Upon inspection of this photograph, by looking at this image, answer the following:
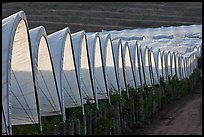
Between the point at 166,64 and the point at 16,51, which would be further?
the point at 166,64

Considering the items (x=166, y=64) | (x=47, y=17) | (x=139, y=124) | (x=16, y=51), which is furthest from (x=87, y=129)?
(x=47, y=17)

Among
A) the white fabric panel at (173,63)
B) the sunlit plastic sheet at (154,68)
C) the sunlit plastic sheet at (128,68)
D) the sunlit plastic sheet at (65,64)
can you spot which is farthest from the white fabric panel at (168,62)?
the sunlit plastic sheet at (65,64)

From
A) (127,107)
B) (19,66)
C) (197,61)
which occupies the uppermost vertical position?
(19,66)

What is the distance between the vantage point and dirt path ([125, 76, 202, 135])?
19.0 meters

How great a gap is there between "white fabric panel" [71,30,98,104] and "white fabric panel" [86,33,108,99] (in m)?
0.49

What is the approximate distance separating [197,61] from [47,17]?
31.1 m

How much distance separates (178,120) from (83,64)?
18.3 feet

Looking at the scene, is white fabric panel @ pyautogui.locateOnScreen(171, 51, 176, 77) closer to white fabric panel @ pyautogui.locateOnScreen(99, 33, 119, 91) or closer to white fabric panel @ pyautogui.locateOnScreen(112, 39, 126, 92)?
white fabric panel @ pyautogui.locateOnScreen(112, 39, 126, 92)

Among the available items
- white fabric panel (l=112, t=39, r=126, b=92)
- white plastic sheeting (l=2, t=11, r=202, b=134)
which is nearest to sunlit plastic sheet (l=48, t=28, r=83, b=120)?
white plastic sheeting (l=2, t=11, r=202, b=134)

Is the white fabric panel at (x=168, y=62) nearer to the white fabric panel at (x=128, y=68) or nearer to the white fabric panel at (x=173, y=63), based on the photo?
the white fabric panel at (x=173, y=63)

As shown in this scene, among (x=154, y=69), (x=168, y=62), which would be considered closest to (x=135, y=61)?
(x=154, y=69)

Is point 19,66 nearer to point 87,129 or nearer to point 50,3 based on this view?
point 87,129

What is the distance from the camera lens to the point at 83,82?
59.5 feet

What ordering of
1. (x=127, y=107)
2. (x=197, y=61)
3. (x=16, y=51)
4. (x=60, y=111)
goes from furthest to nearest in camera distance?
(x=197, y=61), (x=127, y=107), (x=60, y=111), (x=16, y=51)
